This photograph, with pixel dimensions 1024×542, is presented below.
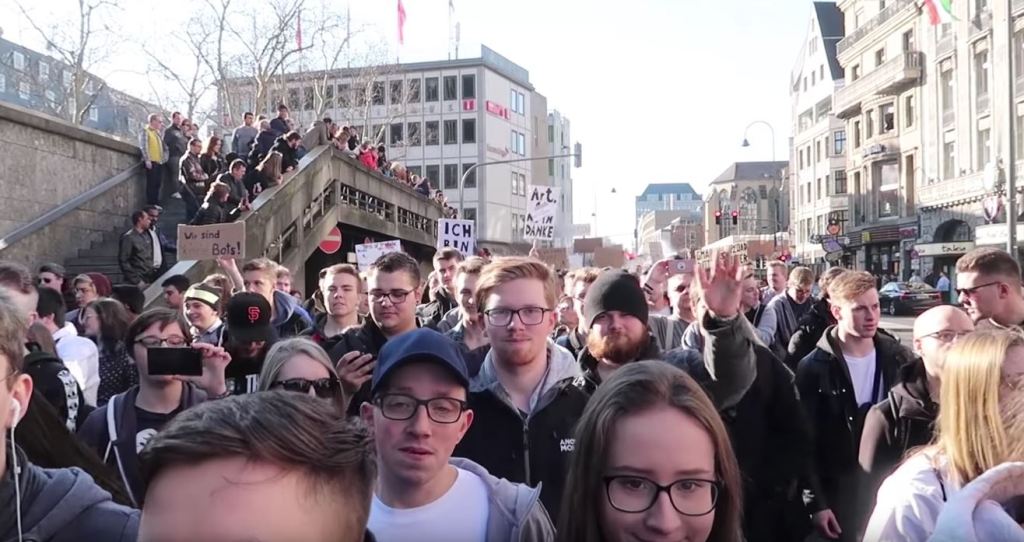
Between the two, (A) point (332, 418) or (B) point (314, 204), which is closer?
(A) point (332, 418)

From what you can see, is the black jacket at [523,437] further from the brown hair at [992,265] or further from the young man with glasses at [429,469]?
the brown hair at [992,265]

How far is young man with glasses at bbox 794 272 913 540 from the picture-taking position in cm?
460

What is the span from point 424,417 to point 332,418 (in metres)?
0.95

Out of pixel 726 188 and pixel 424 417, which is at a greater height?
pixel 726 188

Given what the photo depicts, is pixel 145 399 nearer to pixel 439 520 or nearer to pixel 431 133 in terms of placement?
pixel 439 520

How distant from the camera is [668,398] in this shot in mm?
2244

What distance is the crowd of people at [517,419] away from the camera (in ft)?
4.89

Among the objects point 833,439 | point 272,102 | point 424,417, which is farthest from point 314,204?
point 272,102

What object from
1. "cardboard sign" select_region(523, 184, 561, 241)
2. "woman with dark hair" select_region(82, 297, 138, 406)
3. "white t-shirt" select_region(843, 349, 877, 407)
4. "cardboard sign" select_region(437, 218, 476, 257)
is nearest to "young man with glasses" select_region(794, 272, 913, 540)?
"white t-shirt" select_region(843, 349, 877, 407)

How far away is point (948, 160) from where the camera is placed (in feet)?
151

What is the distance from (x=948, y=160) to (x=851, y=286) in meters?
46.2

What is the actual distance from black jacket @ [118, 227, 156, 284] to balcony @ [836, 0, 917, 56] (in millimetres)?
46608

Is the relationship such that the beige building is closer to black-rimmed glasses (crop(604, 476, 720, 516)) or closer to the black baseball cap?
the black baseball cap

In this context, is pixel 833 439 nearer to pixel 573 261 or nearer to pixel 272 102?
pixel 573 261
